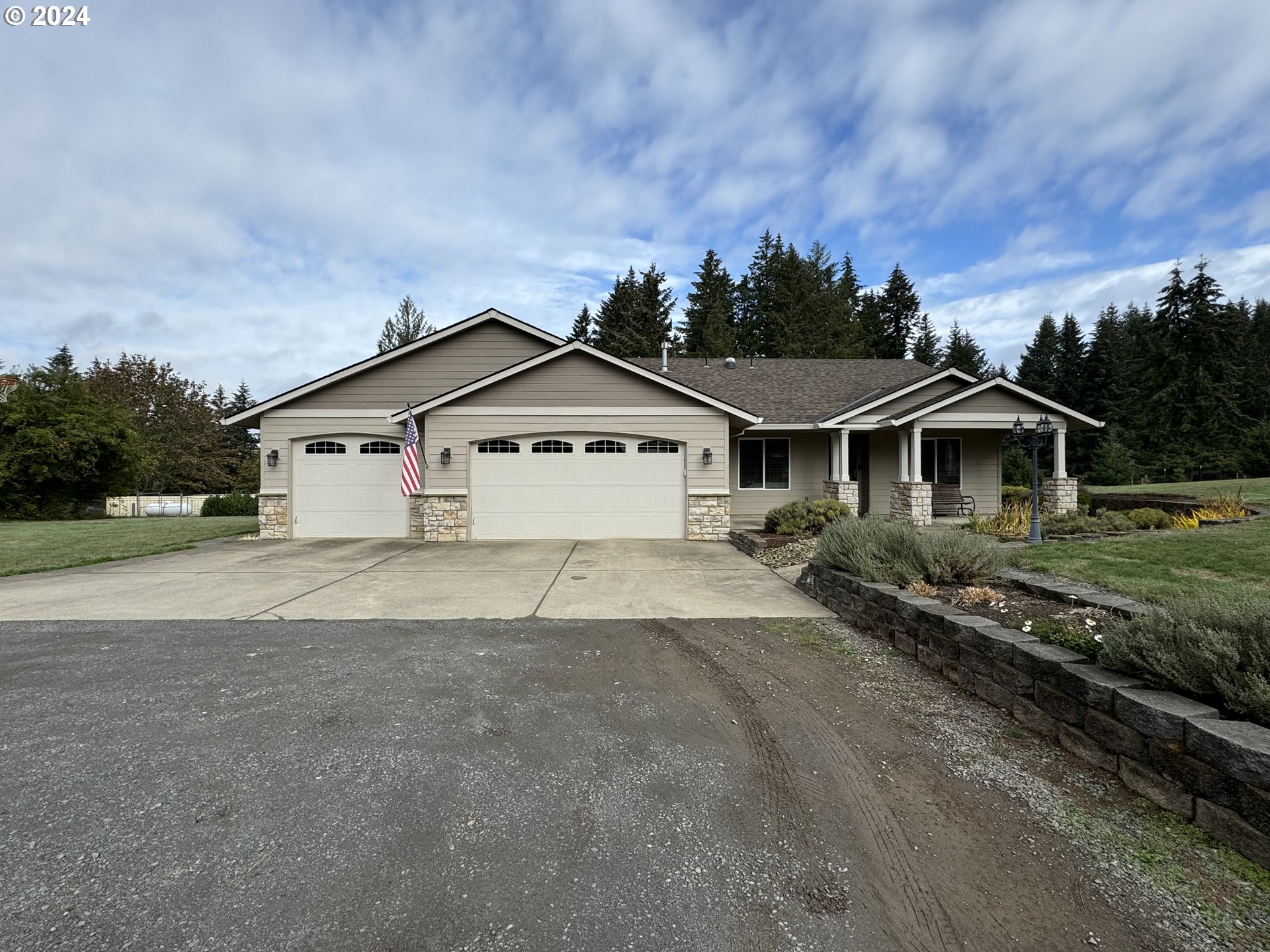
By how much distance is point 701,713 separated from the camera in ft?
10.9

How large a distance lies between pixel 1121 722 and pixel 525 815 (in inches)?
113

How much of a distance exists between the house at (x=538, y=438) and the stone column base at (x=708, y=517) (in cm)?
3

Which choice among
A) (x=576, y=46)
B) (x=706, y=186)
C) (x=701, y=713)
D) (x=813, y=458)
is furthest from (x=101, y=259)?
(x=701, y=713)

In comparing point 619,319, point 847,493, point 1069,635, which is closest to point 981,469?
point 847,493

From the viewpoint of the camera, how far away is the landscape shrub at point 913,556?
17.0 ft

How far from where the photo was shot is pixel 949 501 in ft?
44.8

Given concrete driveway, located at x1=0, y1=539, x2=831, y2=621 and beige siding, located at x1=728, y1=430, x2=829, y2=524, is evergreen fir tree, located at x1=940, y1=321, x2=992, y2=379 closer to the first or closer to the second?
beige siding, located at x1=728, y1=430, x2=829, y2=524

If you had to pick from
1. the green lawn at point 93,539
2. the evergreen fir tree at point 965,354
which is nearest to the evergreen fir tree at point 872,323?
the evergreen fir tree at point 965,354

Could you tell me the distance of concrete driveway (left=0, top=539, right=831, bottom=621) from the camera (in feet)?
18.5

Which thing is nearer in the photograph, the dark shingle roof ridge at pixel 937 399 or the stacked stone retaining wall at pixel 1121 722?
the stacked stone retaining wall at pixel 1121 722

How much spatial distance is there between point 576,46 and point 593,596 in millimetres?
10492

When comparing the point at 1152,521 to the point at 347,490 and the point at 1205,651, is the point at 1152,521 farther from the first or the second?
the point at 347,490

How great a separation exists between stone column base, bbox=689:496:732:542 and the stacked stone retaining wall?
7.02 metres

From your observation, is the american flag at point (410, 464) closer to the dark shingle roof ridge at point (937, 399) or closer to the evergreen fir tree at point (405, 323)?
the dark shingle roof ridge at point (937, 399)
